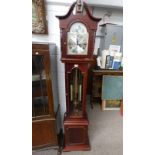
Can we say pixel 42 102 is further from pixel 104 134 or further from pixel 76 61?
pixel 104 134

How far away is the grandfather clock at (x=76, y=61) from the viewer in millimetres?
1499


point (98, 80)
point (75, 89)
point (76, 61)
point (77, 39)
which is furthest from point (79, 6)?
point (98, 80)

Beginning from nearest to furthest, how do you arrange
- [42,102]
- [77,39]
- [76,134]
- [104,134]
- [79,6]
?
1. [79,6]
2. [77,39]
3. [42,102]
4. [76,134]
5. [104,134]

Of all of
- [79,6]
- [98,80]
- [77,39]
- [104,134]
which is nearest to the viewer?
[79,6]

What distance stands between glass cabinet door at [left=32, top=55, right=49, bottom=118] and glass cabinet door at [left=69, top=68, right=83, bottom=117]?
0.98 feet

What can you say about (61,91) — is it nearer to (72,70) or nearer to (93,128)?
(72,70)

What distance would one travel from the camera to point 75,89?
1803mm

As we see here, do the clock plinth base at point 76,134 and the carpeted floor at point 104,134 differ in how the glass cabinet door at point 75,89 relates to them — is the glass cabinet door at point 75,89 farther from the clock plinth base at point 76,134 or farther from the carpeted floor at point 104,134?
the carpeted floor at point 104,134

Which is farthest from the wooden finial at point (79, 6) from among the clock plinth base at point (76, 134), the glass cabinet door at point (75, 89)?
the clock plinth base at point (76, 134)

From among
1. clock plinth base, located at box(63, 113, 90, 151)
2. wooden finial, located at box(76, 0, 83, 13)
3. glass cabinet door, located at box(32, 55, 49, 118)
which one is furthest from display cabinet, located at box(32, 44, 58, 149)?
wooden finial, located at box(76, 0, 83, 13)

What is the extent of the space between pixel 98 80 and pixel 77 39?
1426 mm

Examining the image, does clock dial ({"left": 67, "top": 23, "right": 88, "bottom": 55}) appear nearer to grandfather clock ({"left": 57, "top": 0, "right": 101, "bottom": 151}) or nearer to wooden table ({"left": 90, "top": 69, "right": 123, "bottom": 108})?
grandfather clock ({"left": 57, "top": 0, "right": 101, "bottom": 151})
